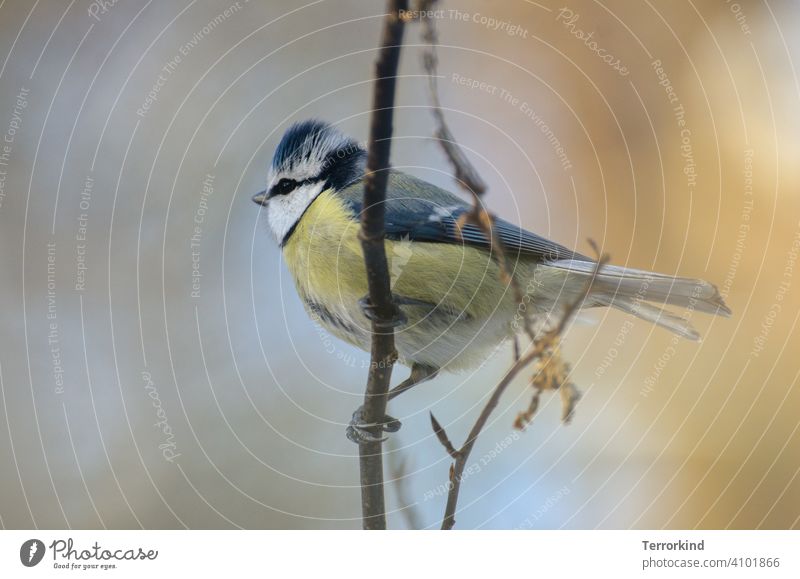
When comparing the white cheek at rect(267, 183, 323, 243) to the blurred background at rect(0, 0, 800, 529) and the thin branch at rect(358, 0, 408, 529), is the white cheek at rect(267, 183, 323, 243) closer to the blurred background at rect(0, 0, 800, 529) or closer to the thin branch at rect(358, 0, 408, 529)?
the blurred background at rect(0, 0, 800, 529)

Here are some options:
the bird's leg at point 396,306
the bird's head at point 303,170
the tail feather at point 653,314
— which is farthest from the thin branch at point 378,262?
the tail feather at point 653,314

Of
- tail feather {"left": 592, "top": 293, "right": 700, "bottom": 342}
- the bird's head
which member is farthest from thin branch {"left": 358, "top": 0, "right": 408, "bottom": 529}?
tail feather {"left": 592, "top": 293, "right": 700, "bottom": 342}

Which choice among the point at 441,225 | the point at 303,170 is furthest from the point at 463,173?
the point at 303,170

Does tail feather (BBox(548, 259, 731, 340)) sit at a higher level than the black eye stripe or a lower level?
lower

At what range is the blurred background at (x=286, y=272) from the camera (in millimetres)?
721

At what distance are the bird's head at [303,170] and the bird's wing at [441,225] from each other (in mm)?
28

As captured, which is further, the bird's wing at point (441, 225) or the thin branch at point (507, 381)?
the bird's wing at point (441, 225)

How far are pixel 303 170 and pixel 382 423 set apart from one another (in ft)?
0.95

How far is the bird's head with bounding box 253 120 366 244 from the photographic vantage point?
724 millimetres

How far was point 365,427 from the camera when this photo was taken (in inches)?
27.0

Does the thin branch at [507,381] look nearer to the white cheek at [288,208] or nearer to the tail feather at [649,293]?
the tail feather at [649,293]

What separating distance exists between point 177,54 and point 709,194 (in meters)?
0.63

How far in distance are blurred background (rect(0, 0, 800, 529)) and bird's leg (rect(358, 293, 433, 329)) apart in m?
→ 0.07

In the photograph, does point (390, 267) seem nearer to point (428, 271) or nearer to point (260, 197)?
point (428, 271)
